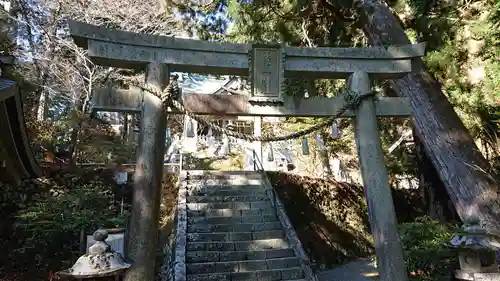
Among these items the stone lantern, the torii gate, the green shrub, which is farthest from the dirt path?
the torii gate

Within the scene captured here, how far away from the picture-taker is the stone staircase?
6289 mm

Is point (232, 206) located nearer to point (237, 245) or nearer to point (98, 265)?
point (237, 245)

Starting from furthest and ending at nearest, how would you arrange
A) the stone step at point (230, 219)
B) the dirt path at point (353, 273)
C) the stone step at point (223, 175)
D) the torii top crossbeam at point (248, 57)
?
1. the stone step at point (223, 175)
2. the dirt path at point (353, 273)
3. the stone step at point (230, 219)
4. the torii top crossbeam at point (248, 57)

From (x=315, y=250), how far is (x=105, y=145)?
A: 8.48m

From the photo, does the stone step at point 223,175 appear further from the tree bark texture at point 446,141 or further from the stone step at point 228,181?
the tree bark texture at point 446,141

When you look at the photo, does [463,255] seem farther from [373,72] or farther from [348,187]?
[348,187]

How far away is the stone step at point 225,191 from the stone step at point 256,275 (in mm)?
2955

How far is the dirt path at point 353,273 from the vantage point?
8596mm

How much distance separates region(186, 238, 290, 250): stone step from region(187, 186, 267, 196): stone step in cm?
204

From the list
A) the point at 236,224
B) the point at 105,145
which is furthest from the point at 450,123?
the point at 105,145

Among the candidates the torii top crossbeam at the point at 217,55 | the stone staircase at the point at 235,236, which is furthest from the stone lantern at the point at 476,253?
the stone staircase at the point at 235,236

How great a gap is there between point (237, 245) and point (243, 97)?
3610 millimetres

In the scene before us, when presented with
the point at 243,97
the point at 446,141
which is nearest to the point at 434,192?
the point at 446,141

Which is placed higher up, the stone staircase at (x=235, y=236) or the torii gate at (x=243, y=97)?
the torii gate at (x=243, y=97)
